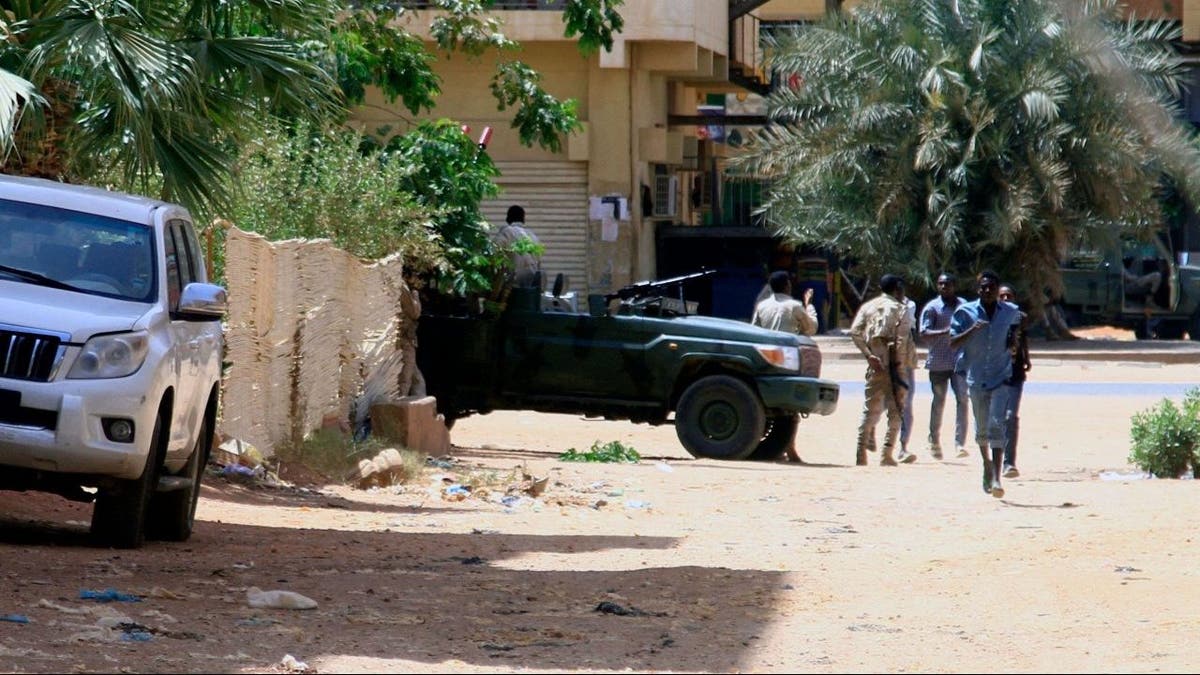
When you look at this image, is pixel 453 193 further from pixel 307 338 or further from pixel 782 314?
→ pixel 307 338

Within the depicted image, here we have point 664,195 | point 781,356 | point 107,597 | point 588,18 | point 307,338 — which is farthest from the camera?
point 664,195

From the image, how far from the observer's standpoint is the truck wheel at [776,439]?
1894 cm

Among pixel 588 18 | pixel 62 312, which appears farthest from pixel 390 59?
pixel 62 312

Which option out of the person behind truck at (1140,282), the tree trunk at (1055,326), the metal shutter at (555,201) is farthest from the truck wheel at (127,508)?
the person behind truck at (1140,282)

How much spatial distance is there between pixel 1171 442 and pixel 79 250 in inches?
421

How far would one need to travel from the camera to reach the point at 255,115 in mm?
12781

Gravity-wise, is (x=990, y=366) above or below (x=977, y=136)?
below

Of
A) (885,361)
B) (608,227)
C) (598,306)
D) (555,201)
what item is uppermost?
(555,201)

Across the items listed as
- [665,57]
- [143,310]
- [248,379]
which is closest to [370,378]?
[248,379]

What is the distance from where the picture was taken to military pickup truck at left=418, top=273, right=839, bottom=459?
18406mm

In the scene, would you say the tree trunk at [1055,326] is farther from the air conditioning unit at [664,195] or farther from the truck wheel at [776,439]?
the truck wheel at [776,439]

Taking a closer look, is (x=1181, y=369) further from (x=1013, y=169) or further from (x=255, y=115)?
(x=255, y=115)

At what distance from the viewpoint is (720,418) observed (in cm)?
1862

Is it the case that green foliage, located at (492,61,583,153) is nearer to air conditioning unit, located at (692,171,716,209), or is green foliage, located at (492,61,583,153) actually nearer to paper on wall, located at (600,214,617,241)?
paper on wall, located at (600,214,617,241)
